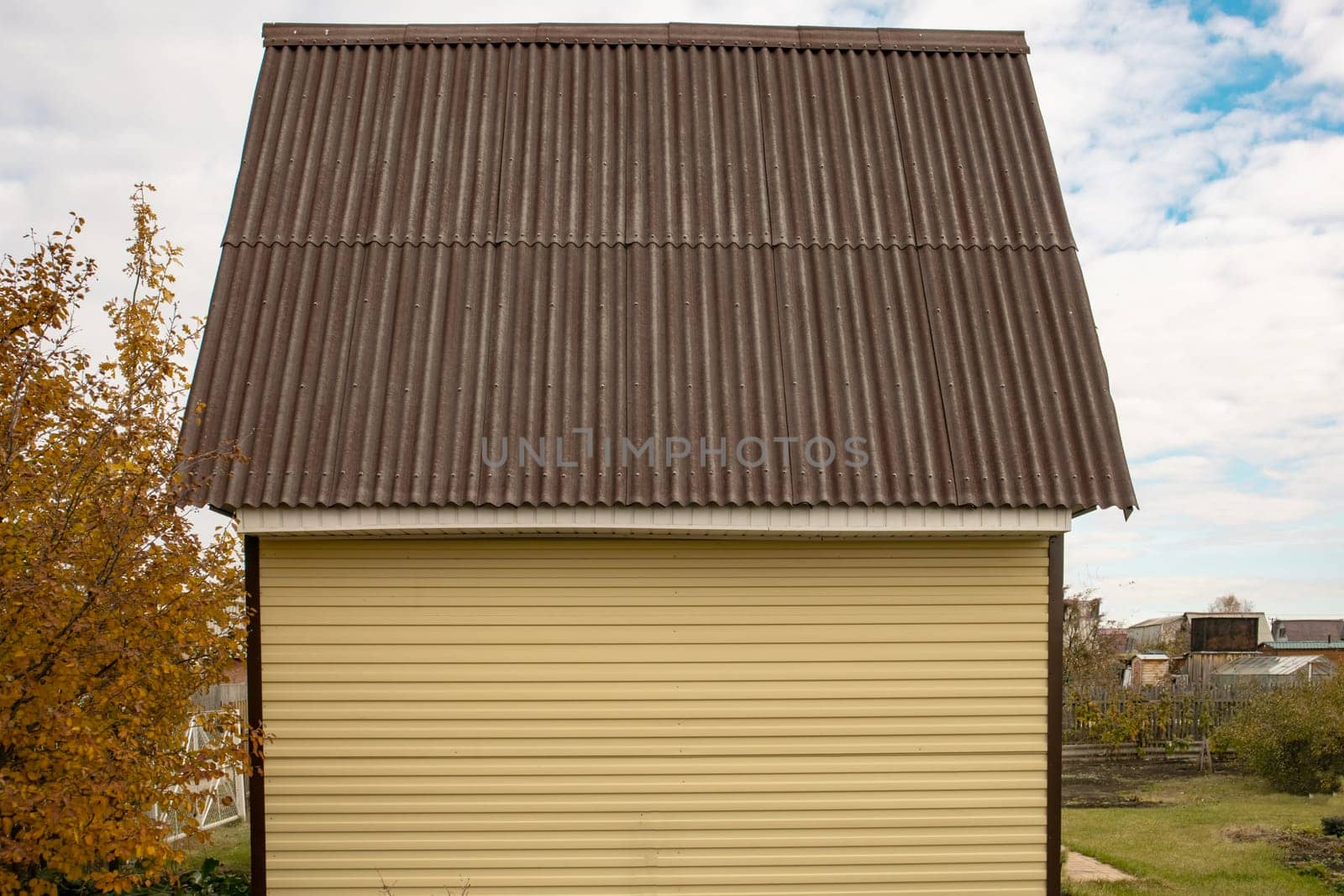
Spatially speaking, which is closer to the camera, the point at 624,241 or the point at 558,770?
the point at 558,770

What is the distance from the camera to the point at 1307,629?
53.8 meters

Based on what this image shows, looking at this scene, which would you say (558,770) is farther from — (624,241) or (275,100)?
(275,100)

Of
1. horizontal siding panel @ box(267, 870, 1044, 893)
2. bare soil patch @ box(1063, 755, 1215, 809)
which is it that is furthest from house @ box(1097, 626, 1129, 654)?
horizontal siding panel @ box(267, 870, 1044, 893)

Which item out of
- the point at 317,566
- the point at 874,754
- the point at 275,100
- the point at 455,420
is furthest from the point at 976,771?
the point at 275,100

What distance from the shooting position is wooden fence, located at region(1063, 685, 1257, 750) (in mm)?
19500

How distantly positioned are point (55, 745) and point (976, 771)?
19.3 feet

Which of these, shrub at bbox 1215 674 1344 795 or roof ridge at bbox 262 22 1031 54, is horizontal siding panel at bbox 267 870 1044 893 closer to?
roof ridge at bbox 262 22 1031 54

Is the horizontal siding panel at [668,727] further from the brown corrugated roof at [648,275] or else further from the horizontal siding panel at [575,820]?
the brown corrugated roof at [648,275]

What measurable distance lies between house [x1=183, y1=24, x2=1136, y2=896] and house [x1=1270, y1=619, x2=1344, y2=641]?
176 feet

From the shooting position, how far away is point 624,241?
807 cm

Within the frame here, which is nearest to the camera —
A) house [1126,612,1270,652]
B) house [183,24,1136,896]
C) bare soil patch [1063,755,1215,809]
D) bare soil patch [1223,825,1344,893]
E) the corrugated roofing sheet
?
house [183,24,1136,896]

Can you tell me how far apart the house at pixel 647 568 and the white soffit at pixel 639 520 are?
0.02m

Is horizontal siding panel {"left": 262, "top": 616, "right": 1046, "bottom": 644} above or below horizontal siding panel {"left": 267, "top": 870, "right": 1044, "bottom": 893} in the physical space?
above

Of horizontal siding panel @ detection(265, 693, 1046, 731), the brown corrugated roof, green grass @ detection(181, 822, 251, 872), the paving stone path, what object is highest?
the brown corrugated roof
